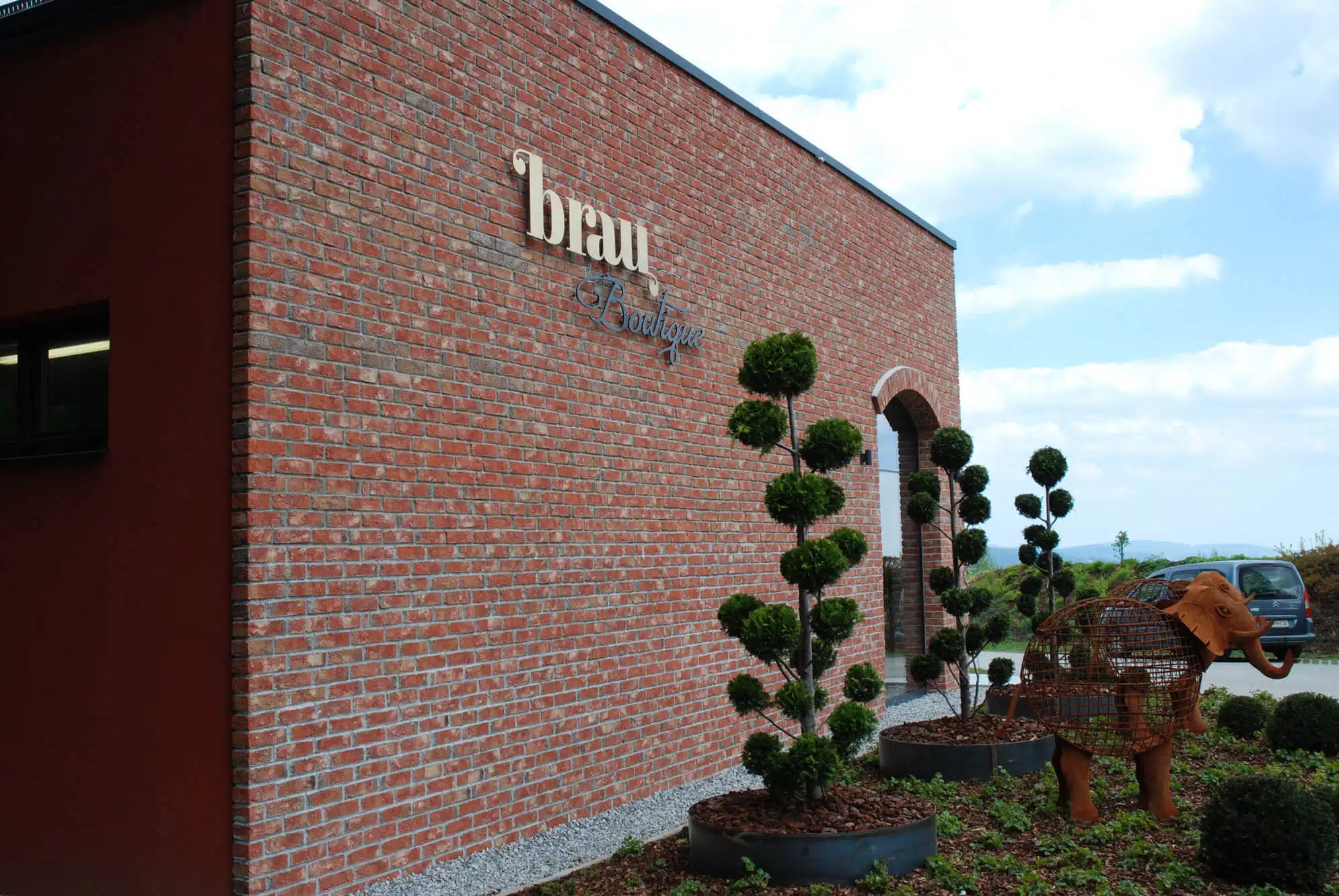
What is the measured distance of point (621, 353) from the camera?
7.71m

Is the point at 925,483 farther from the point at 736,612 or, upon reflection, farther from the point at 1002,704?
the point at 736,612

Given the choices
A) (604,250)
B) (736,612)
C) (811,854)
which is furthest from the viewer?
(604,250)

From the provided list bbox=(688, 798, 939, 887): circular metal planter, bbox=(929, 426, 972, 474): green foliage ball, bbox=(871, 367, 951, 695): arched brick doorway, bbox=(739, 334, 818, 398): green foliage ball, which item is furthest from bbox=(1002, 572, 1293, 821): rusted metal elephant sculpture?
bbox=(871, 367, 951, 695): arched brick doorway

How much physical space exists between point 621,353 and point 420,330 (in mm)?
2020

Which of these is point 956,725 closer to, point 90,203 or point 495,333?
point 495,333

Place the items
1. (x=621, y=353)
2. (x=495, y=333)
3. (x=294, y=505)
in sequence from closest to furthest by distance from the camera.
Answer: (x=294, y=505) < (x=495, y=333) < (x=621, y=353)

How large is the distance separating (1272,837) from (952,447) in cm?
443

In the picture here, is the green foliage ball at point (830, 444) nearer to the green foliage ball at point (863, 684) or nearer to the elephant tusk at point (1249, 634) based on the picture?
the green foliage ball at point (863, 684)

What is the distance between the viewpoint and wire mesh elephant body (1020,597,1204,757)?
648cm

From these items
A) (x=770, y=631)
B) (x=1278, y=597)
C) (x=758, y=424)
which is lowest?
(x=1278, y=597)

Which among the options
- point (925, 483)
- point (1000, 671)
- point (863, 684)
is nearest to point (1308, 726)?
point (1000, 671)

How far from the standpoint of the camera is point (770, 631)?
18.7 ft

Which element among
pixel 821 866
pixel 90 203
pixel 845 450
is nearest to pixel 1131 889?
pixel 821 866

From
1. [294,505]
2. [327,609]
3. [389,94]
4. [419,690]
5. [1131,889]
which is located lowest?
[1131,889]
